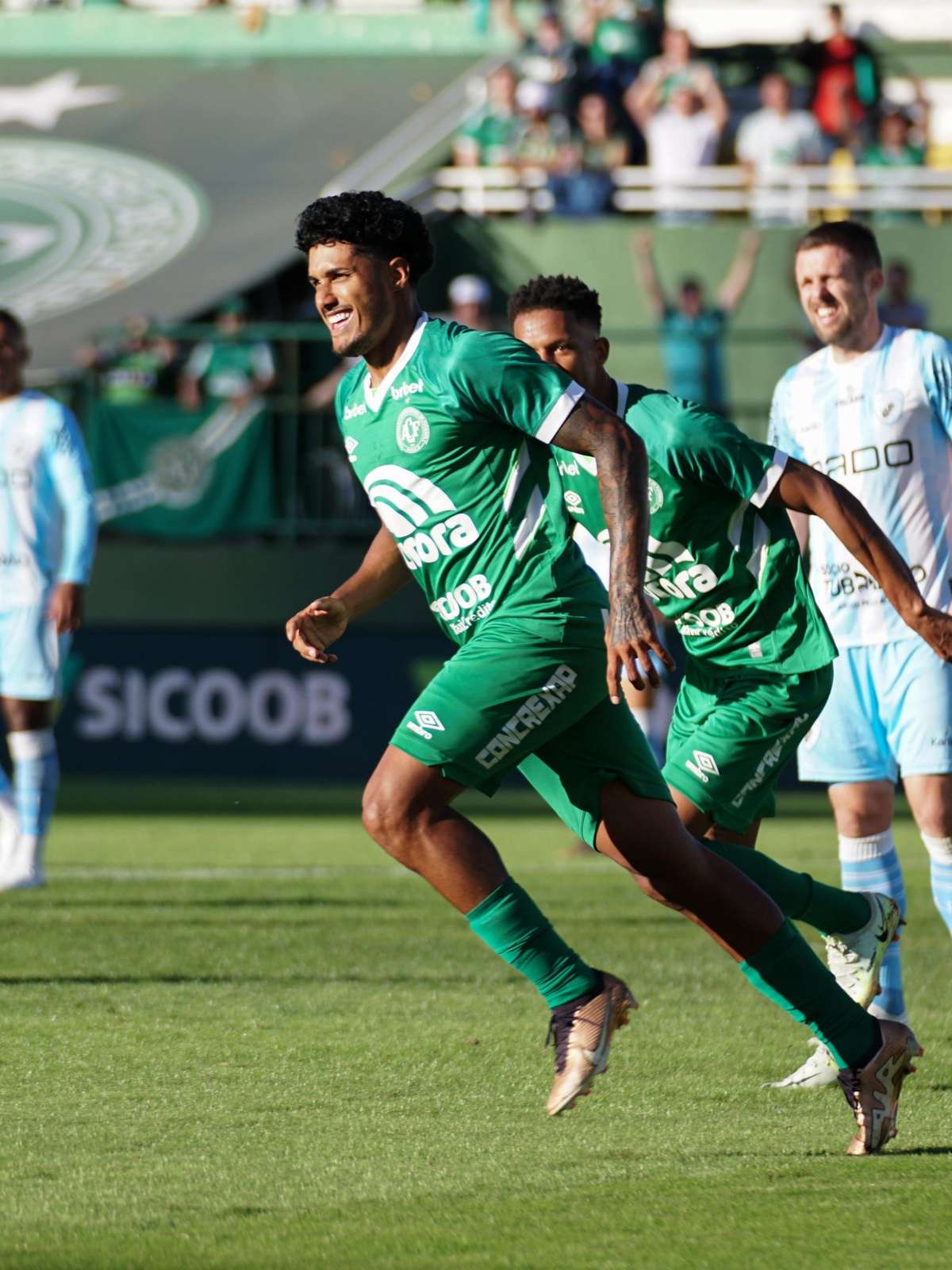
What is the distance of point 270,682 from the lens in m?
17.5

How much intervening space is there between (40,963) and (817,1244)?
4.52 meters

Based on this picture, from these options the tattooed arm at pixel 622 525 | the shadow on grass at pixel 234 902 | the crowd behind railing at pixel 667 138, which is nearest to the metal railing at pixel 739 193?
the crowd behind railing at pixel 667 138

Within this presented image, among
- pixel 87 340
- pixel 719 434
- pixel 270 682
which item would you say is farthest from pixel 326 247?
pixel 87 340

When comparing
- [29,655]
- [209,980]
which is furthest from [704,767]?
[29,655]

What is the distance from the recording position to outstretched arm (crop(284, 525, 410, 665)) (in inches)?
208

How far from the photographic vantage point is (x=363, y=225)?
4891 millimetres

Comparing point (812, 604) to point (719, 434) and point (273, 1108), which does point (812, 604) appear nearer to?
point (719, 434)

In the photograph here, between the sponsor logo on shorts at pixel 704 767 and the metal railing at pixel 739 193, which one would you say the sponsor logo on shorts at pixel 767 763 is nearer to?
the sponsor logo on shorts at pixel 704 767

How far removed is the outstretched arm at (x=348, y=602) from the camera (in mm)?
5289

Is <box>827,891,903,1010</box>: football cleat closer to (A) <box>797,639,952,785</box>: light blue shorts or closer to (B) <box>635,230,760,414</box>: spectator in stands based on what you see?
(A) <box>797,639,952,785</box>: light blue shorts

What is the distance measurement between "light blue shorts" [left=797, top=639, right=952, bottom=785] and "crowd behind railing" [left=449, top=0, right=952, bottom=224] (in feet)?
48.2

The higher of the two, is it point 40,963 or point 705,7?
point 705,7

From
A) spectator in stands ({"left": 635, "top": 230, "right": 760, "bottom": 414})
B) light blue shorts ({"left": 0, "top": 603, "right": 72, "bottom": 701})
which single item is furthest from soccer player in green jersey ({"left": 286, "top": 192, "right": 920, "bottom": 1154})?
spectator in stands ({"left": 635, "top": 230, "right": 760, "bottom": 414})

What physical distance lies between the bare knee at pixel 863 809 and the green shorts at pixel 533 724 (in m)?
1.54
